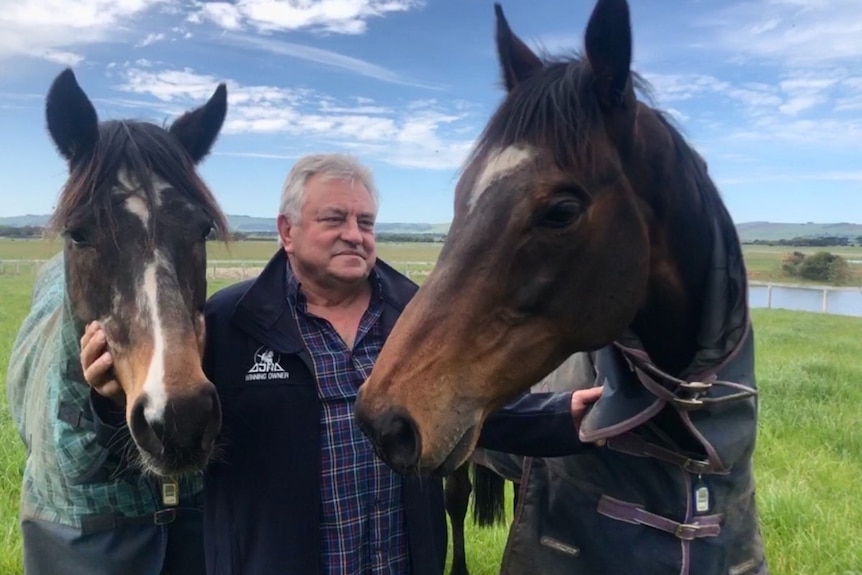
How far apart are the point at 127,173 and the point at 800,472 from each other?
5.49 meters

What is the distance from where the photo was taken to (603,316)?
6.42 feet

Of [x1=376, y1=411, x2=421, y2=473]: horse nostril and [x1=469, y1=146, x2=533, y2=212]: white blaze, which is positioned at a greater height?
[x1=469, y1=146, x2=533, y2=212]: white blaze

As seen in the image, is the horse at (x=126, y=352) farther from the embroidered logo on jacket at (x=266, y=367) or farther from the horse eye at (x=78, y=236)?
the embroidered logo on jacket at (x=266, y=367)

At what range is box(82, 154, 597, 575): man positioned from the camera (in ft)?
8.20

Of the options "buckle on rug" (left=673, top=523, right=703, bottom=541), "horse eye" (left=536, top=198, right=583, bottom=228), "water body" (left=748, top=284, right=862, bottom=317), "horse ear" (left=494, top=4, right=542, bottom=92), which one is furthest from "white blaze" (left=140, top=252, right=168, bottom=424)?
"water body" (left=748, top=284, right=862, bottom=317)

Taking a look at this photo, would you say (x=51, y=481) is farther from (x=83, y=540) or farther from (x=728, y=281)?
(x=728, y=281)

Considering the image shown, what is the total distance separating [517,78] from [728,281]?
35.9 inches

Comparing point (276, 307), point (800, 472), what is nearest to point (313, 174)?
→ point (276, 307)

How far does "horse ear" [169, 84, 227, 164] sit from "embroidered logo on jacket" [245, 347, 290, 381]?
3.17 feet

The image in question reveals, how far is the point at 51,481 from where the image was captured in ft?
9.04

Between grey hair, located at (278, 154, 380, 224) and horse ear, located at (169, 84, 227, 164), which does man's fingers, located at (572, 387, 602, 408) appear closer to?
grey hair, located at (278, 154, 380, 224)

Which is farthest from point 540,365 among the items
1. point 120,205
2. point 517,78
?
point 120,205

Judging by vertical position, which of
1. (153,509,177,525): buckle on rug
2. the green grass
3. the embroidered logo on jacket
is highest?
the embroidered logo on jacket

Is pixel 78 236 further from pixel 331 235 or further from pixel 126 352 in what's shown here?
pixel 331 235
